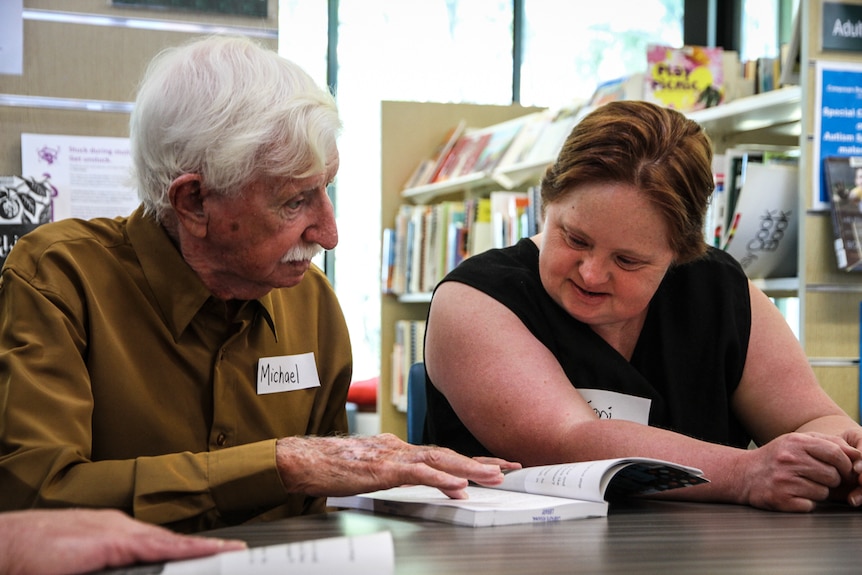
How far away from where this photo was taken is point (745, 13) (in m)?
6.11

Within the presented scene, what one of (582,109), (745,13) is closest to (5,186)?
(582,109)

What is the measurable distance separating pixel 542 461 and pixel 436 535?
19.6 inches

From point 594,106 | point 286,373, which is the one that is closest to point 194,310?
point 286,373

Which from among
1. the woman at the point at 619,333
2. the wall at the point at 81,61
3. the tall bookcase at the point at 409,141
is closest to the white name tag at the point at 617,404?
the woman at the point at 619,333

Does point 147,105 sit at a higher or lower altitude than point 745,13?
lower

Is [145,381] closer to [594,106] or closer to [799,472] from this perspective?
[799,472]

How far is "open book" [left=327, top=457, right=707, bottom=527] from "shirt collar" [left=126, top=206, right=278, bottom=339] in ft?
1.25

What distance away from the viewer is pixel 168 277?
5.00 feet

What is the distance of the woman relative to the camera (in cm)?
155

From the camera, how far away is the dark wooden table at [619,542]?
920 mm

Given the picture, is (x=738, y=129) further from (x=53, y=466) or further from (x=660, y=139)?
(x=53, y=466)

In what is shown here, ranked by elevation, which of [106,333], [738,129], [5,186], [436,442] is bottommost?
[436,442]

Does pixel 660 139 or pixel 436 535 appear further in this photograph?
pixel 660 139

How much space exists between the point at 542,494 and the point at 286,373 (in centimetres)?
52
